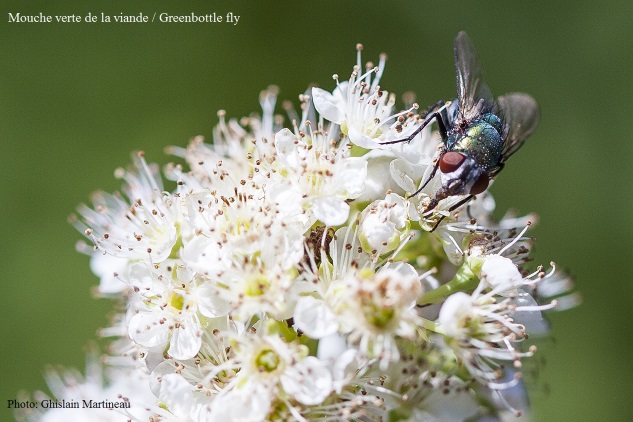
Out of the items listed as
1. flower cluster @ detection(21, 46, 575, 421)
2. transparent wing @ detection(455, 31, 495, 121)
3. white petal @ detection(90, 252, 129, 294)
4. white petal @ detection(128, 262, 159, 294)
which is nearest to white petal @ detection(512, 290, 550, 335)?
flower cluster @ detection(21, 46, 575, 421)

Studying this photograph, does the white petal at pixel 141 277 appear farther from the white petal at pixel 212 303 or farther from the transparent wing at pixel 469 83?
the transparent wing at pixel 469 83

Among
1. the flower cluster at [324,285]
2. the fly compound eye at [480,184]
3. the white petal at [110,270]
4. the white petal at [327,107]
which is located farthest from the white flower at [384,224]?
the white petal at [110,270]

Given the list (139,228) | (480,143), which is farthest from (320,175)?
(139,228)

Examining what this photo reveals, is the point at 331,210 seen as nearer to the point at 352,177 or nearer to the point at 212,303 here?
the point at 352,177

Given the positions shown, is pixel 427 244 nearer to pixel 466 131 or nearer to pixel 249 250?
pixel 466 131

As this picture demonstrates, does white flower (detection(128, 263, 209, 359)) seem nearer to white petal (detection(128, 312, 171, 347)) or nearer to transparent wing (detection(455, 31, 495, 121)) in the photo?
white petal (detection(128, 312, 171, 347))
